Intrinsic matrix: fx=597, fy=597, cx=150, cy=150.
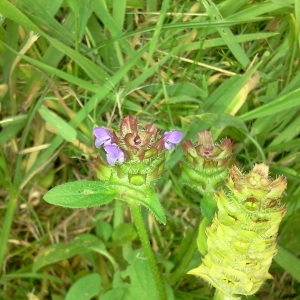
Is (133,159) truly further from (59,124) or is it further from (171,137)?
(59,124)

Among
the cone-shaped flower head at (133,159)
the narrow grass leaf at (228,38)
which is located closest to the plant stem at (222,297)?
the cone-shaped flower head at (133,159)

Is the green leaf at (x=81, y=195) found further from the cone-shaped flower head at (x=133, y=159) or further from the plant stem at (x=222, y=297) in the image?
the plant stem at (x=222, y=297)

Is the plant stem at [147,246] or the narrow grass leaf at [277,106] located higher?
the narrow grass leaf at [277,106]

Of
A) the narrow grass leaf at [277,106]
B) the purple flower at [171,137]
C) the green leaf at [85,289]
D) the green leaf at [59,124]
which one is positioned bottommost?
the green leaf at [85,289]

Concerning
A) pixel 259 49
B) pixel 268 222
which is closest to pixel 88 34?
pixel 259 49

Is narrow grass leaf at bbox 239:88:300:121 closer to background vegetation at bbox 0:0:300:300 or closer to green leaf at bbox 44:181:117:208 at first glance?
background vegetation at bbox 0:0:300:300
